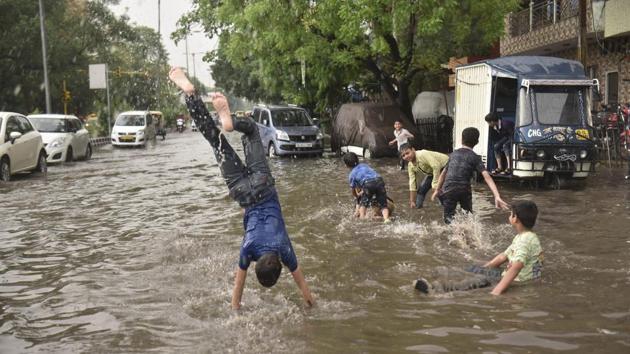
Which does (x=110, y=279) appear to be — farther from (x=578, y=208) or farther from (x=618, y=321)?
(x=578, y=208)

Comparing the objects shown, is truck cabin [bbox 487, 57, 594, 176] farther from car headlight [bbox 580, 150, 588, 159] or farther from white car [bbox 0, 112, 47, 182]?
white car [bbox 0, 112, 47, 182]

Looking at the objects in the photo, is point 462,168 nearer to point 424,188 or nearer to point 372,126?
point 424,188

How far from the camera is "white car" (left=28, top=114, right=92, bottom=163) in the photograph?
22.1 metres

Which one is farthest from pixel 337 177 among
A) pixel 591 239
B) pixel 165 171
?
pixel 591 239

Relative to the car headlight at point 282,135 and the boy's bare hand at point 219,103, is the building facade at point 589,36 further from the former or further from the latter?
the boy's bare hand at point 219,103

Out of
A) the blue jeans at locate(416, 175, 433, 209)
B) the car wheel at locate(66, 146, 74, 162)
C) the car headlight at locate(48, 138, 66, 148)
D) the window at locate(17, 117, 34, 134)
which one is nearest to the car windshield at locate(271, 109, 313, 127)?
the car wheel at locate(66, 146, 74, 162)

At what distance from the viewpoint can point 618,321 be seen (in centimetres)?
538

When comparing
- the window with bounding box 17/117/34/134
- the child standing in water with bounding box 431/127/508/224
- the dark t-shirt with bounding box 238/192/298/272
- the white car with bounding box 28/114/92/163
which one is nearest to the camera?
the dark t-shirt with bounding box 238/192/298/272

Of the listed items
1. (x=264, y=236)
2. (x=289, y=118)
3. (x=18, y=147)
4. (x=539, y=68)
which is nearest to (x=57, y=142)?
(x=18, y=147)

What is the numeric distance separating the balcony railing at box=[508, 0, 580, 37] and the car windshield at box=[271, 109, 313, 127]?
30.6 ft

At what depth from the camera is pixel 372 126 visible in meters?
22.5

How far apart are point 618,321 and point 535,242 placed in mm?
1086

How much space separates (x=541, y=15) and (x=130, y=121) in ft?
65.5

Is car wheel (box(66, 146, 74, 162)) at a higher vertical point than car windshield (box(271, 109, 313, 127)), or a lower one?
lower
